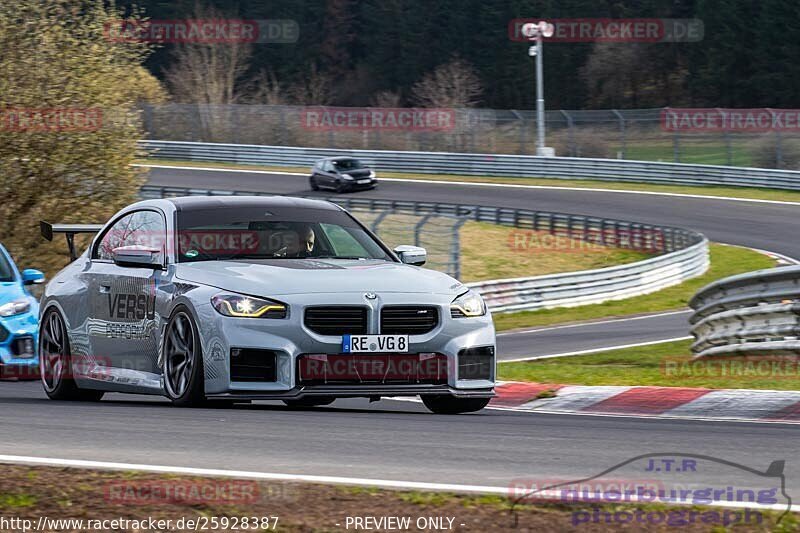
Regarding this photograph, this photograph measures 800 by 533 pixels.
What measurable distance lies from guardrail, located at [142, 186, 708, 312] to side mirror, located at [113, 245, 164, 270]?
16248 mm

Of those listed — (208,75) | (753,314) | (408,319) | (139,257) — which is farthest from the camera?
(208,75)

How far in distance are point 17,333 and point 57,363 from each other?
2585mm

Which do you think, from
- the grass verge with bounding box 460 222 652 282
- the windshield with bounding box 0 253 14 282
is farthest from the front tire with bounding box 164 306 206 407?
the grass verge with bounding box 460 222 652 282

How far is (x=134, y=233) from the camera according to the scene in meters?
10.2

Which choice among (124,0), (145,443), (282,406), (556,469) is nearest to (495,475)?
(556,469)

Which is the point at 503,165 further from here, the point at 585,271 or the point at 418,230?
the point at 418,230

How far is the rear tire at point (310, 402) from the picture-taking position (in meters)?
8.68

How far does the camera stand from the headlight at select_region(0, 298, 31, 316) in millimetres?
13031

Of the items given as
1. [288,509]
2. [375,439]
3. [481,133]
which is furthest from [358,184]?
[288,509]

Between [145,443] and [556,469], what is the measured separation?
7.36ft

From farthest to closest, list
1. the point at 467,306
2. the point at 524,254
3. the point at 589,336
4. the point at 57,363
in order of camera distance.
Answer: the point at 524,254 → the point at 589,336 → the point at 57,363 → the point at 467,306

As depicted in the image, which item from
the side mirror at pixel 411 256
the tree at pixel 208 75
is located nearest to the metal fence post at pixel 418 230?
the side mirror at pixel 411 256

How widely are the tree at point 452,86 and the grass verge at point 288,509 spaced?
79.8m

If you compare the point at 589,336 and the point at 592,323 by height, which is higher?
the point at 589,336
